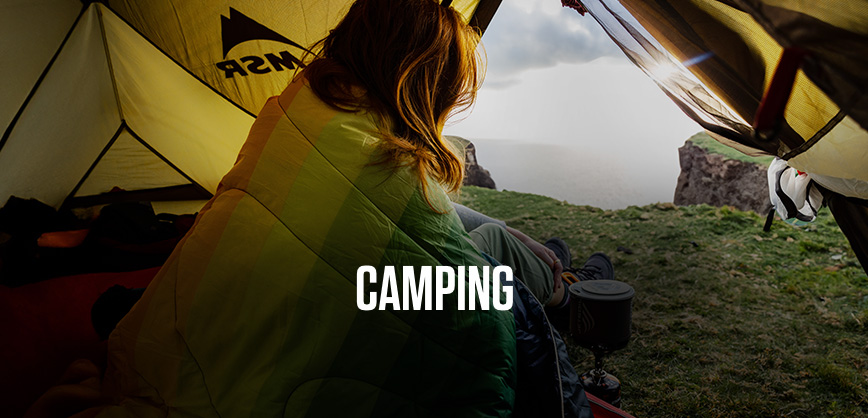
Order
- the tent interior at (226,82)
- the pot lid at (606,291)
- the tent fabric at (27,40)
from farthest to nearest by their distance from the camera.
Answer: the tent fabric at (27,40), the pot lid at (606,291), the tent interior at (226,82)

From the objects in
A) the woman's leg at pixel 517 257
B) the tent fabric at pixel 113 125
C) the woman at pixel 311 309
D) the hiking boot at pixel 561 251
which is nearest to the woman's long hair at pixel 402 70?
the woman at pixel 311 309

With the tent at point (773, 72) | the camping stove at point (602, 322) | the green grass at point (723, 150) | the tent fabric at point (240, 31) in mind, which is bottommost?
the camping stove at point (602, 322)

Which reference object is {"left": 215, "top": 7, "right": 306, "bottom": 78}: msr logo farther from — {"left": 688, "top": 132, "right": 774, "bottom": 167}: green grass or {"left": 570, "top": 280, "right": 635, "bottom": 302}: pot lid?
{"left": 688, "top": 132, "right": 774, "bottom": 167}: green grass

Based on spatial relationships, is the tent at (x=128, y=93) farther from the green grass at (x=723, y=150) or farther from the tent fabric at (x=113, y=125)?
the green grass at (x=723, y=150)

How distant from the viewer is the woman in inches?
29.3

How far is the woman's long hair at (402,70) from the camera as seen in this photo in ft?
2.99

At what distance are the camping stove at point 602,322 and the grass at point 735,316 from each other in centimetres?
14

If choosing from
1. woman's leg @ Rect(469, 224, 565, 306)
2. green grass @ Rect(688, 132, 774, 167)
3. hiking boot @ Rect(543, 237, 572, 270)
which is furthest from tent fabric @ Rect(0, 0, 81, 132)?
green grass @ Rect(688, 132, 774, 167)

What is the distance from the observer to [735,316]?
1796 millimetres

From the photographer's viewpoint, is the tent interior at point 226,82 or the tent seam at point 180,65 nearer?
the tent interior at point 226,82

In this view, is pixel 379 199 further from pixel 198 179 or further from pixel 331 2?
pixel 198 179

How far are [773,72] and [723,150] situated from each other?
305cm

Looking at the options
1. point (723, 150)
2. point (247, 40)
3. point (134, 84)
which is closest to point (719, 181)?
point (723, 150)

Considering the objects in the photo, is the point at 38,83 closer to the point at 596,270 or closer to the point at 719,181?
the point at 596,270
